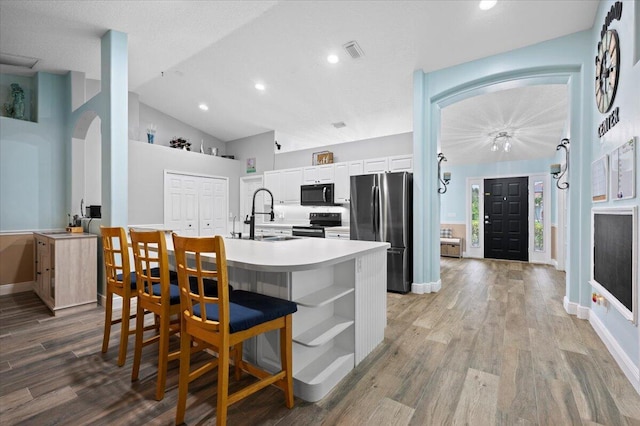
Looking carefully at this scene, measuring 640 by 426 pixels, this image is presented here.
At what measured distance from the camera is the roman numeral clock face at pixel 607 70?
2.30 metres

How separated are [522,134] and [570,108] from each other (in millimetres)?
2877

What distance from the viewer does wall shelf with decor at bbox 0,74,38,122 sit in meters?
4.21

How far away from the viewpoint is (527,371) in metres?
2.07

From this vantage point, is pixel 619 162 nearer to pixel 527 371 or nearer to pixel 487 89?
pixel 527 371

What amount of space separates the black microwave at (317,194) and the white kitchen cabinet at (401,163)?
127cm

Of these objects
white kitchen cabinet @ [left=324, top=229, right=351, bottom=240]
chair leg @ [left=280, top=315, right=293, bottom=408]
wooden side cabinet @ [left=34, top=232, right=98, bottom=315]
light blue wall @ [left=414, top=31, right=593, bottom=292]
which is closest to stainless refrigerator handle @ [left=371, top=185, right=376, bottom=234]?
light blue wall @ [left=414, top=31, right=593, bottom=292]

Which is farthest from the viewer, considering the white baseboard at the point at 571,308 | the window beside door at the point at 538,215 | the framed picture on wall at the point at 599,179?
the window beside door at the point at 538,215

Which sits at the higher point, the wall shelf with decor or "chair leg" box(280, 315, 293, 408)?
the wall shelf with decor

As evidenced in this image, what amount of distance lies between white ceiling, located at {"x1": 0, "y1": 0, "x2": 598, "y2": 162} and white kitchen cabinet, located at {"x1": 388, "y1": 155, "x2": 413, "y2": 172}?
848 mm

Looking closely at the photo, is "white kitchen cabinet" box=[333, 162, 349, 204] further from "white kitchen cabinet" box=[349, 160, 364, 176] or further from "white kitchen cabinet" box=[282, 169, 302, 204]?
"white kitchen cabinet" box=[282, 169, 302, 204]

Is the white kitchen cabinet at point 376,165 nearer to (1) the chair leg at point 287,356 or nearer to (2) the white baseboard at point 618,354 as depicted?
(2) the white baseboard at point 618,354

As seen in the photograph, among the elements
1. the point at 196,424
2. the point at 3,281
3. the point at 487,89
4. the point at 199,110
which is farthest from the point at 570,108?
the point at 3,281

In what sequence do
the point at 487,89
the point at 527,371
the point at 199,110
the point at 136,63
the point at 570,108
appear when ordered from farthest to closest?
the point at 199,110 < the point at 136,63 < the point at 487,89 < the point at 570,108 < the point at 527,371

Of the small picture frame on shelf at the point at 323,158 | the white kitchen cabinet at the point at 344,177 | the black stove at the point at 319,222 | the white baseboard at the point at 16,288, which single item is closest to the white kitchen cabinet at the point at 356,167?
the white kitchen cabinet at the point at 344,177
